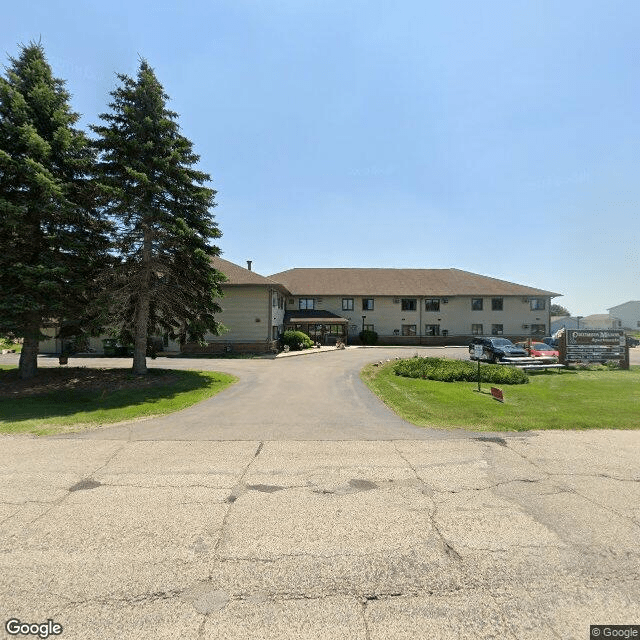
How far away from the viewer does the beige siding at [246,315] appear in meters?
30.1

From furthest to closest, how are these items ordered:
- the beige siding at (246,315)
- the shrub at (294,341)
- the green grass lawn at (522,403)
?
1. the shrub at (294,341)
2. the beige siding at (246,315)
3. the green grass lawn at (522,403)

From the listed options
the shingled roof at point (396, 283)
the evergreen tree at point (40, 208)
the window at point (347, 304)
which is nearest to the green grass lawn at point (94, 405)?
the evergreen tree at point (40, 208)

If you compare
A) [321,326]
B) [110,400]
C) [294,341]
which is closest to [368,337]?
[321,326]

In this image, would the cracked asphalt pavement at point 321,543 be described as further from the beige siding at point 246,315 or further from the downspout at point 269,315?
the downspout at point 269,315

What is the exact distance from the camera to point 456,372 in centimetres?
1680

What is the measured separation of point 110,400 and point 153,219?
28.4ft

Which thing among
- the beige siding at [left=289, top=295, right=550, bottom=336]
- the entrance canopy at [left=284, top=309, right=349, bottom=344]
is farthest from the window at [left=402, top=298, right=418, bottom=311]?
the entrance canopy at [left=284, top=309, right=349, bottom=344]

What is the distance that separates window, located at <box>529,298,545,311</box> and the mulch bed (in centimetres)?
4378

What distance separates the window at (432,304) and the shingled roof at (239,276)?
21.4 m

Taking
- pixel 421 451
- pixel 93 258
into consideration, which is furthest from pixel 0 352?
pixel 421 451

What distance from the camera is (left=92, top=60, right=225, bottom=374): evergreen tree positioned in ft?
50.0

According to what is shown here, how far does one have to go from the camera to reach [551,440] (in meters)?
7.87

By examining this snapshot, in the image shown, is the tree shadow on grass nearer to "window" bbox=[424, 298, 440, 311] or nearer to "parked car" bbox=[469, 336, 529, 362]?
"parked car" bbox=[469, 336, 529, 362]

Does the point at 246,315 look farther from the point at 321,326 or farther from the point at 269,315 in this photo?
the point at 321,326
